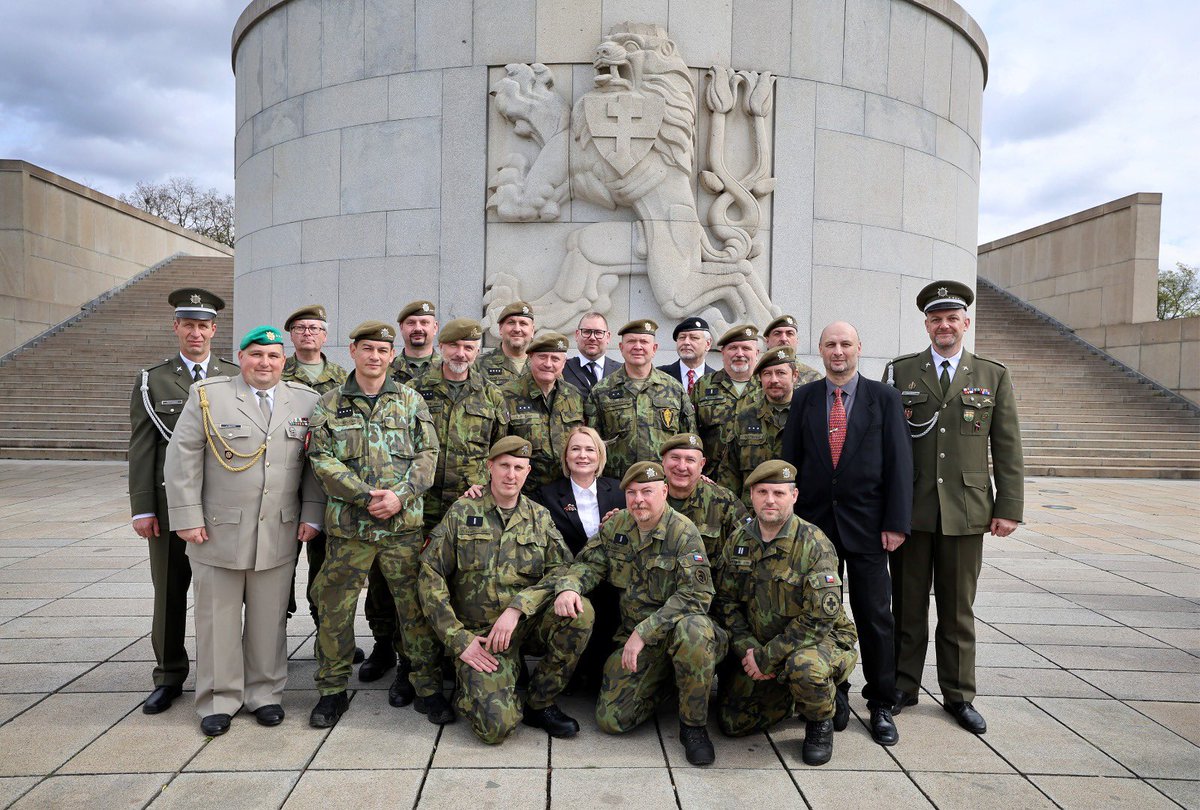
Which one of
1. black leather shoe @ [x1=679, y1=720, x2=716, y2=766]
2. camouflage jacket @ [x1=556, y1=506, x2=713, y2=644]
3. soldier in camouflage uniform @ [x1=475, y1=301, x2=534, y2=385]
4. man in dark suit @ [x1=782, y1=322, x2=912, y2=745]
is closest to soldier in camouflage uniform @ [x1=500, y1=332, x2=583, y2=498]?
soldier in camouflage uniform @ [x1=475, y1=301, x2=534, y2=385]

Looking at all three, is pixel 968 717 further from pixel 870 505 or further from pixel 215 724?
pixel 215 724

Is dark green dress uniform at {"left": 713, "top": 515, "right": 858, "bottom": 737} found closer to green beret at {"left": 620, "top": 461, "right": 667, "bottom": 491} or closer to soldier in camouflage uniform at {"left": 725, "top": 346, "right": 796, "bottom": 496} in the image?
green beret at {"left": 620, "top": 461, "right": 667, "bottom": 491}

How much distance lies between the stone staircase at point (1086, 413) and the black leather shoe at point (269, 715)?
475 inches

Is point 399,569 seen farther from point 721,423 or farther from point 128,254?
point 128,254

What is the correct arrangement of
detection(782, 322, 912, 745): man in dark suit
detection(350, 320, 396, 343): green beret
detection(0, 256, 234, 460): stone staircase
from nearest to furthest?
detection(782, 322, 912, 745): man in dark suit < detection(350, 320, 396, 343): green beret < detection(0, 256, 234, 460): stone staircase

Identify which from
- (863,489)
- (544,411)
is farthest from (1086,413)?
(544,411)

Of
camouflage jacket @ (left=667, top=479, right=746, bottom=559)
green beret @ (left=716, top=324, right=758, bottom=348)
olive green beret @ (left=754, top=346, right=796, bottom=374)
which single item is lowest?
camouflage jacket @ (left=667, top=479, right=746, bottom=559)

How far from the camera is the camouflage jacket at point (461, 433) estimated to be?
431 cm

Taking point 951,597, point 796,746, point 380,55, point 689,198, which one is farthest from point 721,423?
point 380,55

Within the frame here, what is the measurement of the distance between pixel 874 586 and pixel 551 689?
1.55 meters

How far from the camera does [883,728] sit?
3.45 m

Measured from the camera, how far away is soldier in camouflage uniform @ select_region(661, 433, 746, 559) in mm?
3836

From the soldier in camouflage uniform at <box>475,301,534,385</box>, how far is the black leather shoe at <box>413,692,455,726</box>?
1.84m

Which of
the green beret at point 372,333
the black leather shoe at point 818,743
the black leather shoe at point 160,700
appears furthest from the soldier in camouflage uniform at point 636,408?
the black leather shoe at point 160,700
